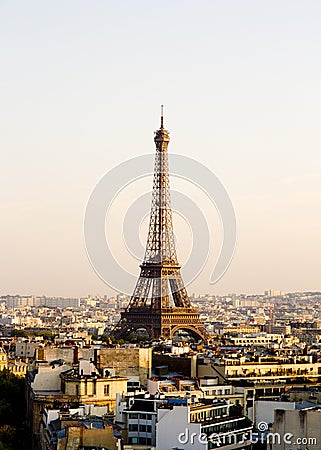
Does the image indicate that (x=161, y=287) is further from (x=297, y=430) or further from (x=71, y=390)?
(x=297, y=430)

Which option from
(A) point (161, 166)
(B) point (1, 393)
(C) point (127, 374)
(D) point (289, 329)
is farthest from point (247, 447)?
(D) point (289, 329)

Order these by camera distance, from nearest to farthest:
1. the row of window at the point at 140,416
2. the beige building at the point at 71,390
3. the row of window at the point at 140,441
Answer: the row of window at the point at 140,441 → the row of window at the point at 140,416 → the beige building at the point at 71,390

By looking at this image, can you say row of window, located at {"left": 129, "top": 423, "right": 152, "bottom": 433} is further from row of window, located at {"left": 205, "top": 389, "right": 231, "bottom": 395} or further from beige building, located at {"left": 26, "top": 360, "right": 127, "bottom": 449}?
row of window, located at {"left": 205, "top": 389, "right": 231, "bottom": 395}

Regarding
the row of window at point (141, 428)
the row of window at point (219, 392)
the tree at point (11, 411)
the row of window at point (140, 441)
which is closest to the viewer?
the row of window at point (140, 441)

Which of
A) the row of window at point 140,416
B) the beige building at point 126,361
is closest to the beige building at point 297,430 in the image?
the row of window at point 140,416

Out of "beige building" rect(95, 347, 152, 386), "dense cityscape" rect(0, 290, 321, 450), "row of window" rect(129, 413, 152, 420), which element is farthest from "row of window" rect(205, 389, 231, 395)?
"row of window" rect(129, 413, 152, 420)

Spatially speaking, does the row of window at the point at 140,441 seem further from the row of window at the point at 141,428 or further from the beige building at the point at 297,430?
the beige building at the point at 297,430

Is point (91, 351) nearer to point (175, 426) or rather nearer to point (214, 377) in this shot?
point (214, 377)

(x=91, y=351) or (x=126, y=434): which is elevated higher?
(x=91, y=351)

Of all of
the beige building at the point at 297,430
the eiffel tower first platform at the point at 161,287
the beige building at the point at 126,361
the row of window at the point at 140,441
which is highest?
the eiffel tower first platform at the point at 161,287
